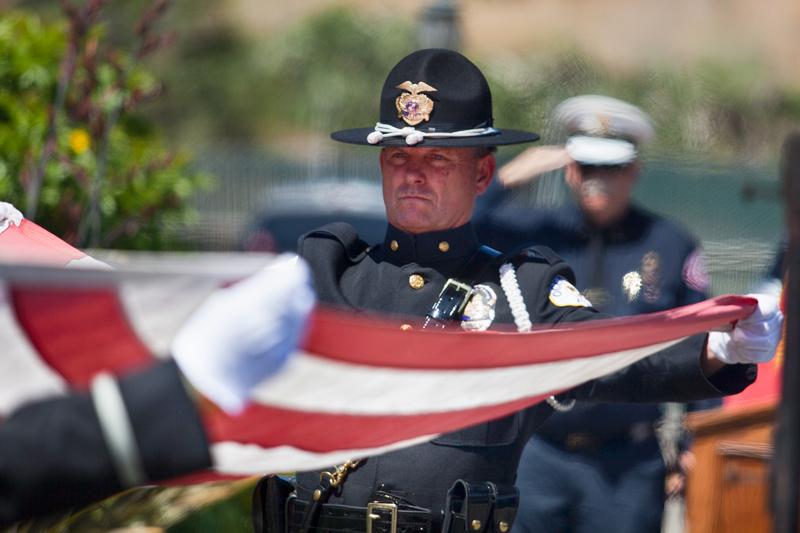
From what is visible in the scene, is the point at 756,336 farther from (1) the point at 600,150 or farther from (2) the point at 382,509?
(1) the point at 600,150

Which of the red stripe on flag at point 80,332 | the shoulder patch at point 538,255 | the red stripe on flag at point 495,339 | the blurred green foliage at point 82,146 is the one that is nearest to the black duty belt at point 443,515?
the red stripe on flag at point 495,339

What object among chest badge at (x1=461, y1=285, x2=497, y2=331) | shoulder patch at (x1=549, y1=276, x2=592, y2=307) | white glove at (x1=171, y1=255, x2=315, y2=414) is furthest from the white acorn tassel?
white glove at (x1=171, y1=255, x2=315, y2=414)

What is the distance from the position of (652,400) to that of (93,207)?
126 inches

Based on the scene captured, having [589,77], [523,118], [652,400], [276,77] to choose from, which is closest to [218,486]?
[652,400]

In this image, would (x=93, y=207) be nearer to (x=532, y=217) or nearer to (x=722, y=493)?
(x=532, y=217)

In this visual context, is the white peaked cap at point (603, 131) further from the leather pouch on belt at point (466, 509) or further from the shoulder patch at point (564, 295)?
the leather pouch on belt at point (466, 509)

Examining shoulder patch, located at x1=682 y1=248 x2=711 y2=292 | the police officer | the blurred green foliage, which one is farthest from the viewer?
the blurred green foliage

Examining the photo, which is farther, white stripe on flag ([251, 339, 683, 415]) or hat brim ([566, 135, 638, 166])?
hat brim ([566, 135, 638, 166])

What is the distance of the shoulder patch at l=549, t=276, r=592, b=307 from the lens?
336 cm

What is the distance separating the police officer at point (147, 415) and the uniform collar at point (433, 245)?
65.7 inches

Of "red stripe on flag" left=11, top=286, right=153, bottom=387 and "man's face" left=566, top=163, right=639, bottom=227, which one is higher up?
"man's face" left=566, top=163, right=639, bottom=227

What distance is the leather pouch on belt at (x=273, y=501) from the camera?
3.42 m

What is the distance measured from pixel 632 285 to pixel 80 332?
332cm

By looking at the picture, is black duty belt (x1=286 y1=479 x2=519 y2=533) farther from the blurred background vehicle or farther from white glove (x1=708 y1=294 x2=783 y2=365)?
the blurred background vehicle
